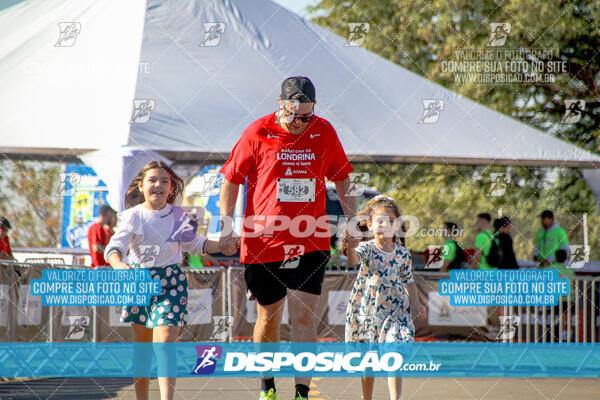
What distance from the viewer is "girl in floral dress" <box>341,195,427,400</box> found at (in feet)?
21.2

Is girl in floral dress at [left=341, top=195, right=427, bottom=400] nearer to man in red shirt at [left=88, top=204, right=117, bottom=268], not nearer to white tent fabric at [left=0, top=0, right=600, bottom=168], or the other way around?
man in red shirt at [left=88, top=204, right=117, bottom=268]

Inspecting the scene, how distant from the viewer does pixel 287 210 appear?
6.04 m

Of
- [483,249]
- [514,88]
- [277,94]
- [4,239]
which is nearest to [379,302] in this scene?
[4,239]

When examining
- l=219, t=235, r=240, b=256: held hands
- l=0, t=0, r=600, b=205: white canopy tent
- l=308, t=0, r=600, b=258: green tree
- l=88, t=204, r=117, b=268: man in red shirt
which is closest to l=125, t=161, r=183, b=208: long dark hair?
l=219, t=235, r=240, b=256: held hands

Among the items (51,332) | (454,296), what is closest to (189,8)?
(51,332)

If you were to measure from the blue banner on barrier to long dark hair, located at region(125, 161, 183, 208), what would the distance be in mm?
1116

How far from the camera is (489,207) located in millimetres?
24359

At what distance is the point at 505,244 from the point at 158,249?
847 cm

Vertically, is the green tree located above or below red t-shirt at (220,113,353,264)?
above

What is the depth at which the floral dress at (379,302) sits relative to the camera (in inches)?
254

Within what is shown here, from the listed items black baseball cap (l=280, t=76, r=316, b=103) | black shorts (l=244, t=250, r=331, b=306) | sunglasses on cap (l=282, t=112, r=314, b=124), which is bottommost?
Answer: black shorts (l=244, t=250, r=331, b=306)

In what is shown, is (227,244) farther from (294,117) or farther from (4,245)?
(4,245)

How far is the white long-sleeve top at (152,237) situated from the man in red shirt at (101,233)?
516cm

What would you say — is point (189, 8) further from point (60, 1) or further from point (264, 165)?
point (264, 165)
